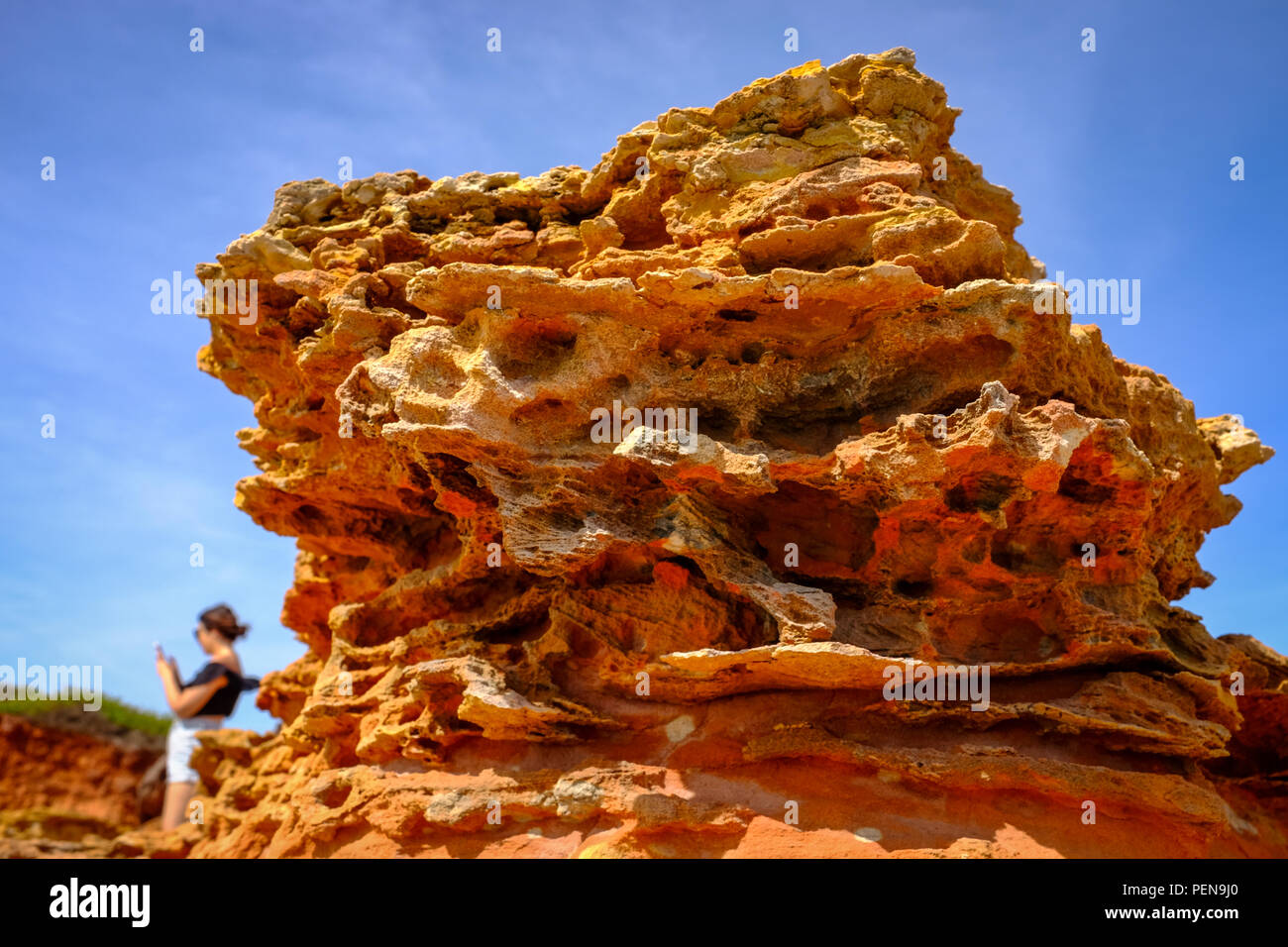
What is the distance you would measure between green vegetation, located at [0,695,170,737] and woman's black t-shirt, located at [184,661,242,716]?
12729mm

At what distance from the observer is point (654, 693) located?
7133 millimetres

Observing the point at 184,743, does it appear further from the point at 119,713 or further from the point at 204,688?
the point at 119,713

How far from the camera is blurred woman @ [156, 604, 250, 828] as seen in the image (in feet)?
26.4

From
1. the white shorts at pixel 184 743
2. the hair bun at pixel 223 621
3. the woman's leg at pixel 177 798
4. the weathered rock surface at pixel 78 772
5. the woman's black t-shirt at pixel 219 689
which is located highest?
the hair bun at pixel 223 621

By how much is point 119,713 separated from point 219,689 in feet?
44.3

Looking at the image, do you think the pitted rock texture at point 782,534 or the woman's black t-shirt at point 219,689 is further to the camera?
the woman's black t-shirt at point 219,689

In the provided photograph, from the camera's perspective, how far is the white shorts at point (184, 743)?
825 centimetres

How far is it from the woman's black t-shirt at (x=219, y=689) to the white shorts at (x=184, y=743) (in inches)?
3.6

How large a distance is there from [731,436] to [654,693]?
6.58 ft

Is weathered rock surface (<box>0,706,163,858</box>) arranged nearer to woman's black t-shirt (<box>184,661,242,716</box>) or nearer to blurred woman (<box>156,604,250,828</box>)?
blurred woman (<box>156,604,250,828</box>)

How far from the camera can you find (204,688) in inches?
318

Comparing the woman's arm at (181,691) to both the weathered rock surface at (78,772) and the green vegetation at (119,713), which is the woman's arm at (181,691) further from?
the green vegetation at (119,713)

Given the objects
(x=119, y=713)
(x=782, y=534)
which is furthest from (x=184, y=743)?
(x=119, y=713)

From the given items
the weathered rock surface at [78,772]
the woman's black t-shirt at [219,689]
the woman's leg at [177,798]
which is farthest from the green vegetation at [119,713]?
the woman's black t-shirt at [219,689]
